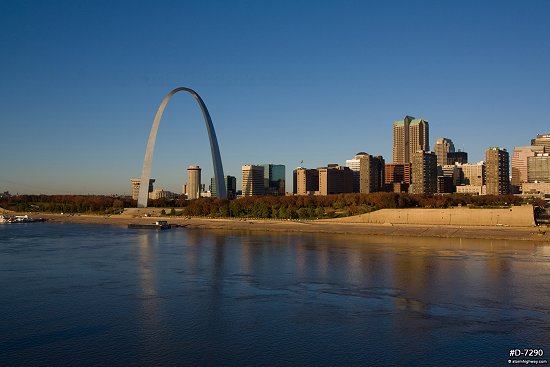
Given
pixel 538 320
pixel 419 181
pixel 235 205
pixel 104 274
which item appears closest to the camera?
pixel 538 320

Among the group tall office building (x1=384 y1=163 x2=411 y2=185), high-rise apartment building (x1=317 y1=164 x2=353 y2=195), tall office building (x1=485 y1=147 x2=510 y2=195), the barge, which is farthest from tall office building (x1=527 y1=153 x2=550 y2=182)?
the barge

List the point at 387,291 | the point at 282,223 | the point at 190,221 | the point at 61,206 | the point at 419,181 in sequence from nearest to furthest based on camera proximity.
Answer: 1. the point at 387,291
2. the point at 282,223
3. the point at 190,221
4. the point at 61,206
5. the point at 419,181

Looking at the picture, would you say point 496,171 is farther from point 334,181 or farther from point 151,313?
point 151,313

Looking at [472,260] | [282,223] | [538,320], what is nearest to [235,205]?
[282,223]

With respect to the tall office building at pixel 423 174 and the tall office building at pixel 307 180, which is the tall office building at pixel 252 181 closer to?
the tall office building at pixel 307 180

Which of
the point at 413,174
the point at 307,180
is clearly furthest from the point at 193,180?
the point at 413,174

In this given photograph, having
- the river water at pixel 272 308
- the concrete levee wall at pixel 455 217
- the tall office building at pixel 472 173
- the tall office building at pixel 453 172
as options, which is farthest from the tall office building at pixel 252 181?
the river water at pixel 272 308

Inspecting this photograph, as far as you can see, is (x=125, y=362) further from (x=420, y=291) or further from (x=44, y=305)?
(x=420, y=291)
